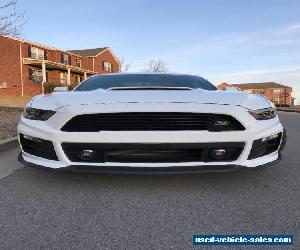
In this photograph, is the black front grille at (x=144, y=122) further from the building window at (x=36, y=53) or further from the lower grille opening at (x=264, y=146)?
the building window at (x=36, y=53)

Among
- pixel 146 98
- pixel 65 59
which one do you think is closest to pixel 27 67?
pixel 65 59

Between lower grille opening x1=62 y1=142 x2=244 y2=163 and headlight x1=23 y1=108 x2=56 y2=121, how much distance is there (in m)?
0.37

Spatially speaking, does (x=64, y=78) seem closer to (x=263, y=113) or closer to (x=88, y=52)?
(x=88, y=52)

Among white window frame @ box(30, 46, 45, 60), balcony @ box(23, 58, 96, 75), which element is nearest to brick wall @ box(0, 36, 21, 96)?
balcony @ box(23, 58, 96, 75)

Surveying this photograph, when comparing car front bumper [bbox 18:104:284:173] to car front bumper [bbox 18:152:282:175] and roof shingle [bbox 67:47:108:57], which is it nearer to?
car front bumper [bbox 18:152:282:175]

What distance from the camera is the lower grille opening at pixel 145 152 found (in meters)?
3.07

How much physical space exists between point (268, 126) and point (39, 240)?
2.29 meters

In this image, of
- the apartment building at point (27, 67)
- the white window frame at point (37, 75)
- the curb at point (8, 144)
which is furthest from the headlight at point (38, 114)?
the white window frame at point (37, 75)

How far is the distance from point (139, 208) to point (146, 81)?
255 cm

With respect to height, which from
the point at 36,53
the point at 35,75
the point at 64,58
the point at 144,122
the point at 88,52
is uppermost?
the point at 88,52

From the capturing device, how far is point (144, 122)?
314 cm

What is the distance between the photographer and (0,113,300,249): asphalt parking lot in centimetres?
228

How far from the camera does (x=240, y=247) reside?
215 cm

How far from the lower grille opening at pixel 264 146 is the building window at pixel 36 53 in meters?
35.2
